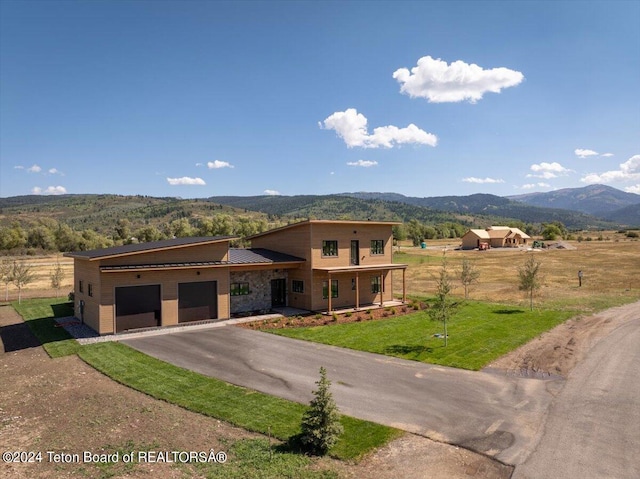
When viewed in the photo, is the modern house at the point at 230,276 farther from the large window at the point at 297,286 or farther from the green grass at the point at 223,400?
the green grass at the point at 223,400

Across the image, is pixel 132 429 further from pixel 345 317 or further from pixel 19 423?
pixel 345 317

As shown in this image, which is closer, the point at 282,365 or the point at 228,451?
the point at 228,451

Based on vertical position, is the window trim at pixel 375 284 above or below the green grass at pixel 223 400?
above

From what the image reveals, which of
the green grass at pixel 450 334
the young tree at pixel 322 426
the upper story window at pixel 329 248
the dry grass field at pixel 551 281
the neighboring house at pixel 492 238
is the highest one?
the upper story window at pixel 329 248

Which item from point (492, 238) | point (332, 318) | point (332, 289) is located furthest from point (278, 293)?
point (492, 238)

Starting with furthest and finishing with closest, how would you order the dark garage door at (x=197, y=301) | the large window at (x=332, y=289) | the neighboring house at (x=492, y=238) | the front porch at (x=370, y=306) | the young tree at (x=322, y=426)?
the neighboring house at (x=492, y=238) → the large window at (x=332, y=289) → the front porch at (x=370, y=306) → the dark garage door at (x=197, y=301) → the young tree at (x=322, y=426)

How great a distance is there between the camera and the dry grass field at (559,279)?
35.0 metres

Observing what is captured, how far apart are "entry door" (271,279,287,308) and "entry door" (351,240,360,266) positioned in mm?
5563

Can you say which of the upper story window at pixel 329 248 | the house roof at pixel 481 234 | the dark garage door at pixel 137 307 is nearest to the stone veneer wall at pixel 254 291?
the upper story window at pixel 329 248

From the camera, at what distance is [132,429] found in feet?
36.9

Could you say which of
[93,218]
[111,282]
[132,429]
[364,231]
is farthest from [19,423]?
[93,218]

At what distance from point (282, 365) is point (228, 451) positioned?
7189 mm

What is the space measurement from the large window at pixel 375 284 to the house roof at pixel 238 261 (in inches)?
265

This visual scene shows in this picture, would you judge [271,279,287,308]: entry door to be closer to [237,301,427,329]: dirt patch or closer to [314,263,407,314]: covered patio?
[314,263,407,314]: covered patio
